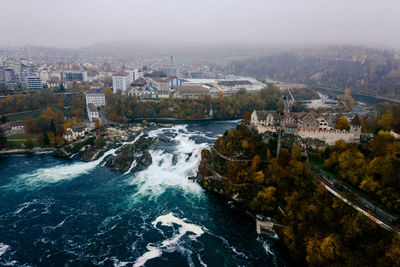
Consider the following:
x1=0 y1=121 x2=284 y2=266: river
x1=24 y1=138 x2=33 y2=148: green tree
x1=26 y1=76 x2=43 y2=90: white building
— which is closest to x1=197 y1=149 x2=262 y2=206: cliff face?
x1=0 y1=121 x2=284 y2=266: river

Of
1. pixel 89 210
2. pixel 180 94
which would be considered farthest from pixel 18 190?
pixel 180 94

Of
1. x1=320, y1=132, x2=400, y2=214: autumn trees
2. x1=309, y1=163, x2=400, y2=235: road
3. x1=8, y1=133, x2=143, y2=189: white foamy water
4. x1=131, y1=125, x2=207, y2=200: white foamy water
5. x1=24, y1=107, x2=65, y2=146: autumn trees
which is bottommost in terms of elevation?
x1=8, y1=133, x2=143, y2=189: white foamy water

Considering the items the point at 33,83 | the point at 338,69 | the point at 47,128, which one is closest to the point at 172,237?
the point at 47,128

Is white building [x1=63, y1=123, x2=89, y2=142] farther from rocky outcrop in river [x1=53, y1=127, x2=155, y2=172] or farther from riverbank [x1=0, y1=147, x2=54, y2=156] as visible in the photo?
riverbank [x1=0, y1=147, x2=54, y2=156]

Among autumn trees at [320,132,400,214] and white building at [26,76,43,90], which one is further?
white building at [26,76,43,90]

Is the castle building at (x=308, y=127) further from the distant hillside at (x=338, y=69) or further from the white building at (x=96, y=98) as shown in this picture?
the distant hillside at (x=338, y=69)

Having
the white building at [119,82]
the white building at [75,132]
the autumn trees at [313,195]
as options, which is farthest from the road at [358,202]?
the white building at [119,82]
